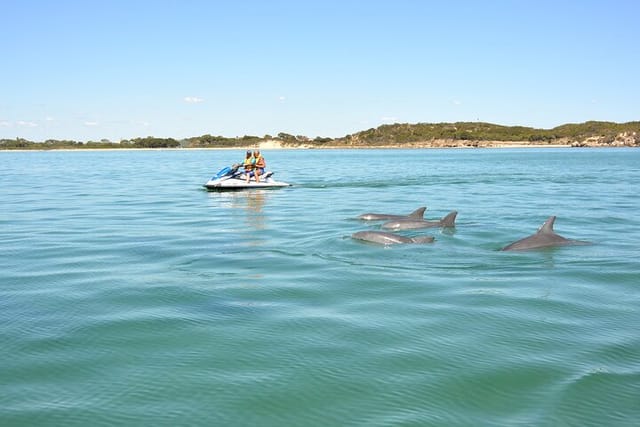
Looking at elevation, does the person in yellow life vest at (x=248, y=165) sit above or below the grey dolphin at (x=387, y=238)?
above

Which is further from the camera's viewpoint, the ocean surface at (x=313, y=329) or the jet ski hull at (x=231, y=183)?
the jet ski hull at (x=231, y=183)

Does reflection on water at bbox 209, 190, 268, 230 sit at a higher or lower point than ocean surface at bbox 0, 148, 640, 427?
higher

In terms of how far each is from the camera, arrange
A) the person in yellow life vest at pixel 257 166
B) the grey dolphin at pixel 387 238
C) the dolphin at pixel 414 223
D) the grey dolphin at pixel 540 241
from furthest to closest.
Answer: the person in yellow life vest at pixel 257 166 < the dolphin at pixel 414 223 < the grey dolphin at pixel 387 238 < the grey dolphin at pixel 540 241

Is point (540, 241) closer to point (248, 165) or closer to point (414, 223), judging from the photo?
point (414, 223)

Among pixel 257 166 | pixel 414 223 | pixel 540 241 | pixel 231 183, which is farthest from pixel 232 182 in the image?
pixel 540 241

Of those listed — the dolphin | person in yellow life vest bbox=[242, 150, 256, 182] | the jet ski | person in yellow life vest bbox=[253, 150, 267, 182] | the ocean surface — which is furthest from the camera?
person in yellow life vest bbox=[253, 150, 267, 182]

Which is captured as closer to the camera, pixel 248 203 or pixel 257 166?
pixel 248 203

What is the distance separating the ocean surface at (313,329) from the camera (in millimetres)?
6977

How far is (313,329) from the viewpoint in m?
9.59

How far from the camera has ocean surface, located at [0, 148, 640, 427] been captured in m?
6.98

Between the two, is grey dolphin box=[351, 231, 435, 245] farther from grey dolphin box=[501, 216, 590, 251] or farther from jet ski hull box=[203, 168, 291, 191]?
jet ski hull box=[203, 168, 291, 191]

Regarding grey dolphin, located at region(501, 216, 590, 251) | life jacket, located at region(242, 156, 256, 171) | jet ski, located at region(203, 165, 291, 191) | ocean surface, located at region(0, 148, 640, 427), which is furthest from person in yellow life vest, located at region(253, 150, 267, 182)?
grey dolphin, located at region(501, 216, 590, 251)

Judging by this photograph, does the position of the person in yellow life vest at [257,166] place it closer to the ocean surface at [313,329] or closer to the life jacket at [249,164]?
the life jacket at [249,164]

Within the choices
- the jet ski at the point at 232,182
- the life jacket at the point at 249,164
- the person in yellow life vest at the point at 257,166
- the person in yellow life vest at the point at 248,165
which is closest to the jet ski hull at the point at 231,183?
the jet ski at the point at 232,182
